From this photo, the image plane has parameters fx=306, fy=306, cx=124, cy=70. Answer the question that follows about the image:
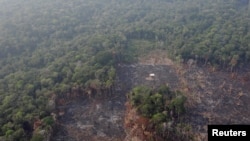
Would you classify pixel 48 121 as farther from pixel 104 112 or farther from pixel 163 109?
pixel 163 109

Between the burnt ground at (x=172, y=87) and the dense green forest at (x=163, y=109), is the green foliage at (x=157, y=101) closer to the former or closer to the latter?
the dense green forest at (x=163, y=109)

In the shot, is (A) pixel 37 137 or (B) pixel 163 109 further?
(B) pixel 163 109

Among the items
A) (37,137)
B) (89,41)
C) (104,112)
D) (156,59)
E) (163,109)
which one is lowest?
(104,112)

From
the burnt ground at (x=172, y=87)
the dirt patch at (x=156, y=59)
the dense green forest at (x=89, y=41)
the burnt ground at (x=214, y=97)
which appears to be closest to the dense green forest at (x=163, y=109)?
the burnt ground at (x=172, y=87)

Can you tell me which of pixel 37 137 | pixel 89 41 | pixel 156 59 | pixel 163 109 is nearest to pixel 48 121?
pixel 37 137

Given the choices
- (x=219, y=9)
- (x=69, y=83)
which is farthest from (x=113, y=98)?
(x=219, y=9)

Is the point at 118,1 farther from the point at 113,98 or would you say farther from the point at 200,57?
the point at 113,98

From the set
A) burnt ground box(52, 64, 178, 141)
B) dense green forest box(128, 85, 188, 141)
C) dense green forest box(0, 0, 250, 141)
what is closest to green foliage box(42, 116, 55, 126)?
dense green forest box(0, 0, 250, 141)
